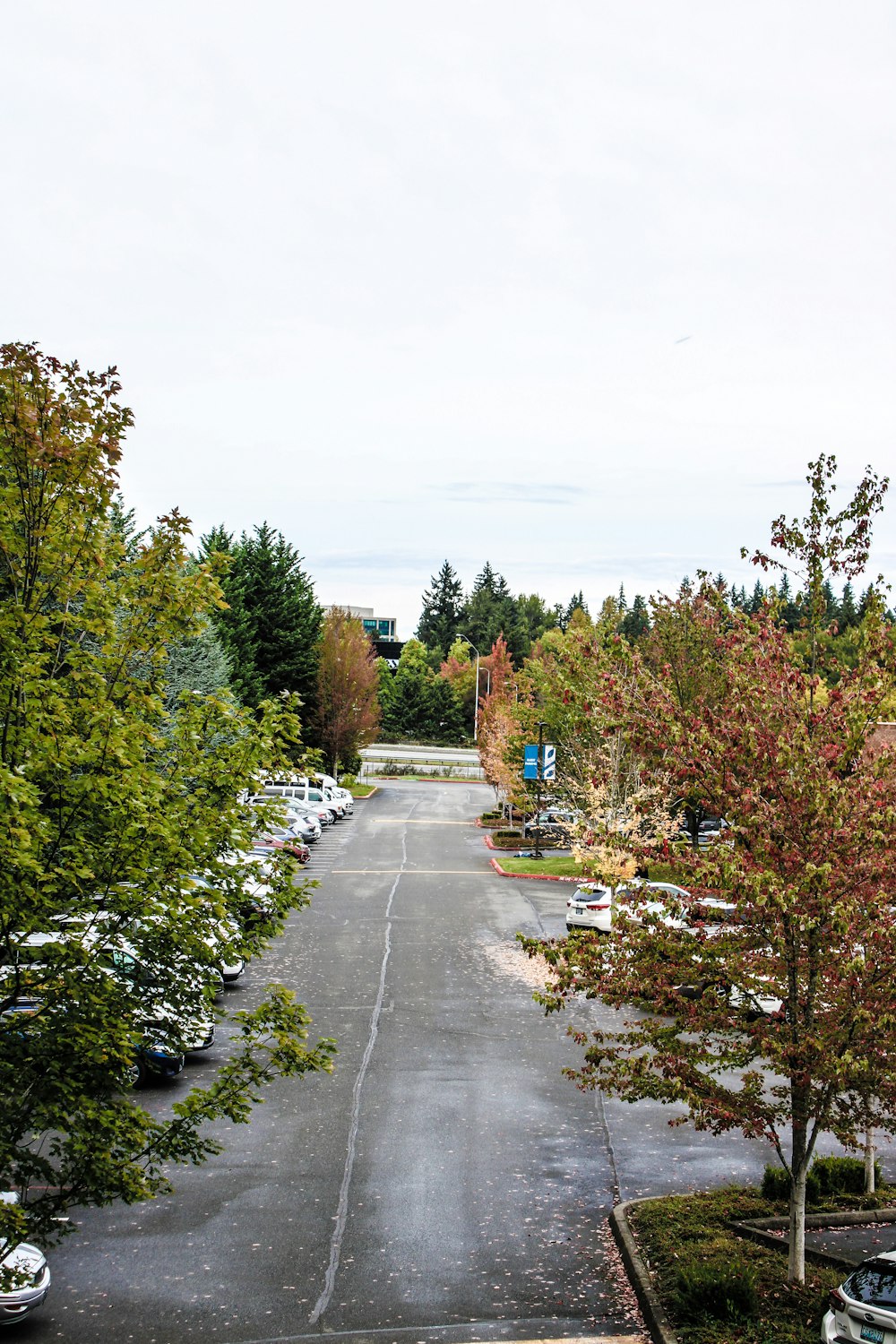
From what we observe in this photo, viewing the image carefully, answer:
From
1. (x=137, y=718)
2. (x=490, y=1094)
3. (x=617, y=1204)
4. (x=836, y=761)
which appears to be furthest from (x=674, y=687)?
(x=137, y=718)

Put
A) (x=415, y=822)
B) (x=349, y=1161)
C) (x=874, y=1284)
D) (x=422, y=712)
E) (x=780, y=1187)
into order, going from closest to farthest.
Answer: (x=874, y=1284)
(x=780, y=1187)
(x=349, y=1161)
(x=415, y=822)
(x=422, y=712)

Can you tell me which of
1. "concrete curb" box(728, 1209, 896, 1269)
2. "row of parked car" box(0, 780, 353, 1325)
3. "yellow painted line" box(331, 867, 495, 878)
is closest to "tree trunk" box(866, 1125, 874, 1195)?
"concrete curb" box(728, 1209, 896, 1269)

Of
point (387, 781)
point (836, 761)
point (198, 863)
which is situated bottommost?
point (387, 781)

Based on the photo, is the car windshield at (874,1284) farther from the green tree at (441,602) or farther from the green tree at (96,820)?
the green tree at (441,602)

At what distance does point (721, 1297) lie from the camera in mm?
10422

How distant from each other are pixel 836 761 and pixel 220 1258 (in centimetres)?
830

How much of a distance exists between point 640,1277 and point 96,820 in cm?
751

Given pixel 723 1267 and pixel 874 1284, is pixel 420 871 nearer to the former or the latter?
pixel 723 1267

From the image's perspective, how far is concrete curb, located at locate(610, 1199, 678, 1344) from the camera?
1040 centimetres

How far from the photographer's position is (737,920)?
35.3 ft

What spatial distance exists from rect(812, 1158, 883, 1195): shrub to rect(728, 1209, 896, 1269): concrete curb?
0.51m

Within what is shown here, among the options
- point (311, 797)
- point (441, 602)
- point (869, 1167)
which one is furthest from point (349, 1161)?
point (441, 602)

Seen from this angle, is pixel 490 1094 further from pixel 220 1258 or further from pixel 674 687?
pixel 674 687

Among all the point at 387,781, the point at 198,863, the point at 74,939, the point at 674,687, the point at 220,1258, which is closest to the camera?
the point at 74,939
